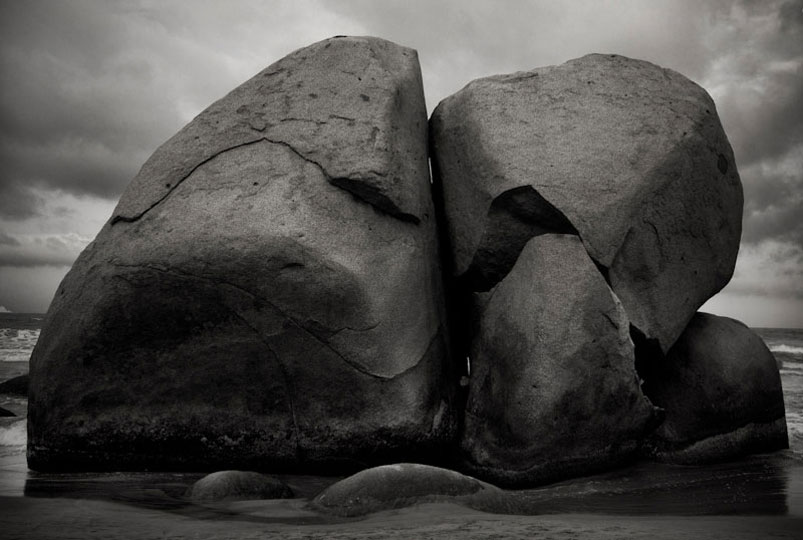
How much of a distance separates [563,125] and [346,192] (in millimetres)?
1614

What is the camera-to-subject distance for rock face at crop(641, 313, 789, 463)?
5.34m

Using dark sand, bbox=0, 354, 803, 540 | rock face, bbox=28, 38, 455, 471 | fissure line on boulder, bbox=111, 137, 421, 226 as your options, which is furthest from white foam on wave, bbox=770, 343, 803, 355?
rock face, bbox=28, 38, 455, 471

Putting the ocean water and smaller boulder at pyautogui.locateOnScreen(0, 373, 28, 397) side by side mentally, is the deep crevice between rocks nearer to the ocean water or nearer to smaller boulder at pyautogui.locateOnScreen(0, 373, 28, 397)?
the ocean water

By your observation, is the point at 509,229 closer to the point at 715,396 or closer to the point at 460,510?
the point at 715,396

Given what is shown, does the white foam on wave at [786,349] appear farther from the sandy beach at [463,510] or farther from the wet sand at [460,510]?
the wet sand at [460,510]

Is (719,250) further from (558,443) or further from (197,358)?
(197,358)

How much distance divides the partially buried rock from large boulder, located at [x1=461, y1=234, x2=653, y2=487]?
1.07 meters

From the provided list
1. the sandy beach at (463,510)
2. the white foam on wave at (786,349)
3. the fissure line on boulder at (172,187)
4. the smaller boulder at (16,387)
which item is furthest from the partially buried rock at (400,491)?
the white foam on wave at (786,349)

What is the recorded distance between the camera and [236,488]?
3664 mm

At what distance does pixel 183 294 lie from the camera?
15.6ft

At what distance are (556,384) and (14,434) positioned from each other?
460cm

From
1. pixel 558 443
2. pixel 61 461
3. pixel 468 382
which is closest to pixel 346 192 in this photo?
pixel 468 382

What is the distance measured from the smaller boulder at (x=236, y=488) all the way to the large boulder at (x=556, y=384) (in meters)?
1.41

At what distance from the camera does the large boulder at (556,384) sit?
14.7 ft
